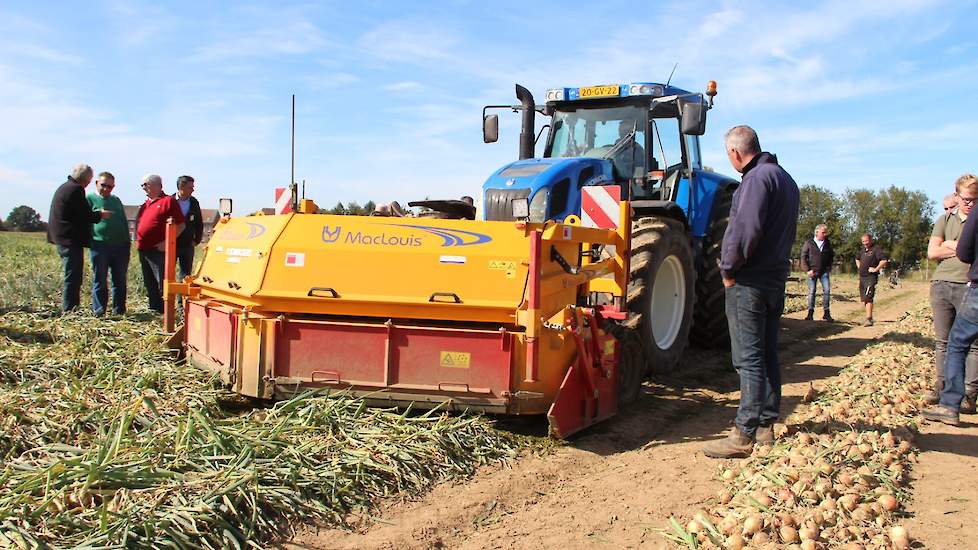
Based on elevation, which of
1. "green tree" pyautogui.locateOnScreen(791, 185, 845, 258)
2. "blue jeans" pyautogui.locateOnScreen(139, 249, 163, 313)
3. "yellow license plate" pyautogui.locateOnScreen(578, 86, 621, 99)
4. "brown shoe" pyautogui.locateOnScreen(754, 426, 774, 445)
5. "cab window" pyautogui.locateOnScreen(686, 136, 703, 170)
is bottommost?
"brown shoe" pyautogui.locateOnScreen(754, 426, 774, 445)

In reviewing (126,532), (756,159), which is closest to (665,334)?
(756,159)

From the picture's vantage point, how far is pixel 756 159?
427cm

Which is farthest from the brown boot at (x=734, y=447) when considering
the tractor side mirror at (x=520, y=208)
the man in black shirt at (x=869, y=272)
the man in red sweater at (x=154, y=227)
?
the man in black shirt at (x=869, y=272)

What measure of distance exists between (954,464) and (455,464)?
2865mm

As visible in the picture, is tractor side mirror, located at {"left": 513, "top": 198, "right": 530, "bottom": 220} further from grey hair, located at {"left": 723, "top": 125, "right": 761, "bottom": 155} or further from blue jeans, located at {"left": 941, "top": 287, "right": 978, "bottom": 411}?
blue jeans, located at {"left": 941, "top": 287, "right": 978, "bottom": 411}

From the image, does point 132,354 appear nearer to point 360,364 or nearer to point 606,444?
point 360,364

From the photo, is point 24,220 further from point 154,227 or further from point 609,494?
point 609,494

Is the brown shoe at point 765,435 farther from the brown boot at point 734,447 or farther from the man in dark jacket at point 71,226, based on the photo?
the man in dark jacket at point 71,226

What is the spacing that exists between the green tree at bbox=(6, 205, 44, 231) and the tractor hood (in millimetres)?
60320

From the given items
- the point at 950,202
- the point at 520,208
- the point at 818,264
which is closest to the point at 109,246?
the point at 520,208

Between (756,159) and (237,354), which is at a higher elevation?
(756,159)

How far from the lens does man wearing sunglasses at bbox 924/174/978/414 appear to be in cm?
528

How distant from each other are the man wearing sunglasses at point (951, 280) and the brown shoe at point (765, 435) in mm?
1897

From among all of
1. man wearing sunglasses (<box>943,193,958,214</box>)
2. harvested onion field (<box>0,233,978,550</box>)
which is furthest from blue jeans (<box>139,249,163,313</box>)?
man wearing sunglasses (<box>943,193,958,214</box>)
